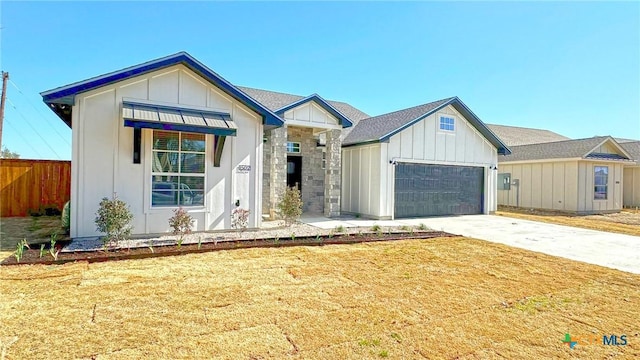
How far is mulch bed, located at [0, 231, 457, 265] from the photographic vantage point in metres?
5.67

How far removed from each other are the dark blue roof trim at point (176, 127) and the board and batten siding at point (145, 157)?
0.79 m

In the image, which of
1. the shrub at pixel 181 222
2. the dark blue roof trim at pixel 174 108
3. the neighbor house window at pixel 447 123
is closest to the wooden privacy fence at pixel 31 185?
the dark blue roof trim at pixel 174 108

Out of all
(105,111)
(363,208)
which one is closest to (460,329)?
(105,111)

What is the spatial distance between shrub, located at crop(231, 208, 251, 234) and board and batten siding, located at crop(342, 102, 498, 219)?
5.74 metres

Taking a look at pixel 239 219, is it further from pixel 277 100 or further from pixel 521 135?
pixel 521 135

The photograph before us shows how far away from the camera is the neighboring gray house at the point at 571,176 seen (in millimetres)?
16828

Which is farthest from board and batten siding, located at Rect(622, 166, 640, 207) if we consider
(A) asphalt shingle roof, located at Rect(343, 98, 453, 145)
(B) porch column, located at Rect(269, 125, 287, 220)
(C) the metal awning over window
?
(C) the metal awning over window

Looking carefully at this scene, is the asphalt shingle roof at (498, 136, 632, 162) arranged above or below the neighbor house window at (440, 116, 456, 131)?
below

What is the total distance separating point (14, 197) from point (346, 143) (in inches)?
499

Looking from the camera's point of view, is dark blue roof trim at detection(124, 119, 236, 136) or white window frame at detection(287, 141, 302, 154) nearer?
dark blue roof trim at detection(124, 119, 236, 136)

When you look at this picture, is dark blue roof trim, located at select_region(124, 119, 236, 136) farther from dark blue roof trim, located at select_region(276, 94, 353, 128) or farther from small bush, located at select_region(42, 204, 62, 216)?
small bush, located at select_region(42, 204, 62, 216)

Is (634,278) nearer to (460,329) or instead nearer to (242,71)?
(460,329)

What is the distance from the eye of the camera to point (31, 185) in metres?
11.9

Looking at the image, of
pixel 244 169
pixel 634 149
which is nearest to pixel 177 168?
pixel 244 169
